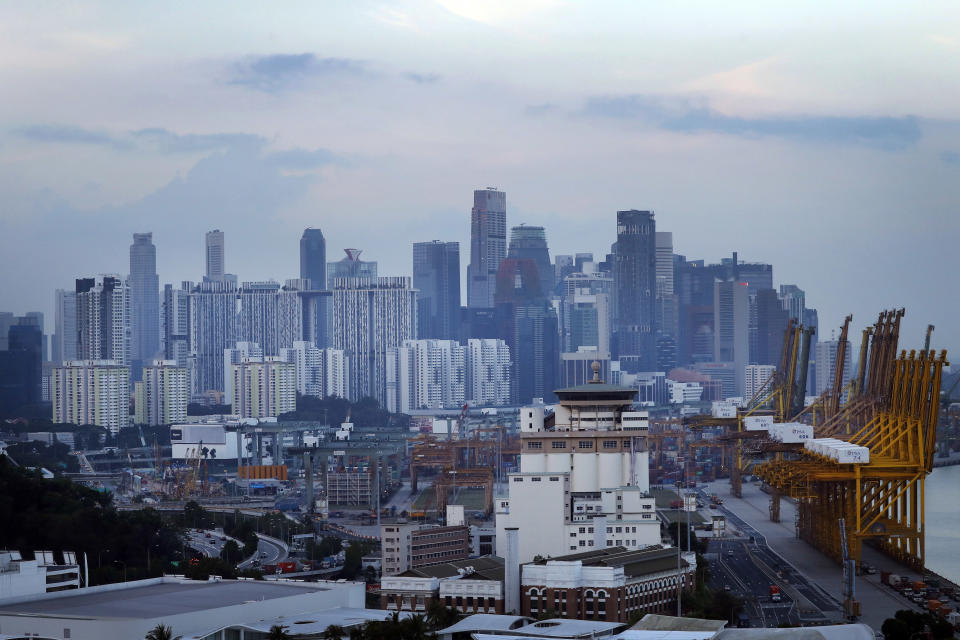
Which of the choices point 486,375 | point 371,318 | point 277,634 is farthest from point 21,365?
point 277,634

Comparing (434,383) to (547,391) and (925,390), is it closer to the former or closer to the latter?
(547,391)

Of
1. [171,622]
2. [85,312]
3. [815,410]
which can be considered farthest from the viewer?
[85,312]

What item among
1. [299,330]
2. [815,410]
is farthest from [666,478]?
[299,330]

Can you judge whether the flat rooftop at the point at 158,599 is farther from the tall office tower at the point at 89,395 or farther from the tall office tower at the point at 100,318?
the tall office tower at the point at 100,318

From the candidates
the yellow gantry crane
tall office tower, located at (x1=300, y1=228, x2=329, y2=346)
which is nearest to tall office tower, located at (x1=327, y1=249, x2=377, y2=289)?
tall office tower, located at (x1=300, y1=228, x2=329, y2=346)

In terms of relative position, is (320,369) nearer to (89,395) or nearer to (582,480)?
(89,395)

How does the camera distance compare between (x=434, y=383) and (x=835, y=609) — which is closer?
A: (x=835, y=609)
